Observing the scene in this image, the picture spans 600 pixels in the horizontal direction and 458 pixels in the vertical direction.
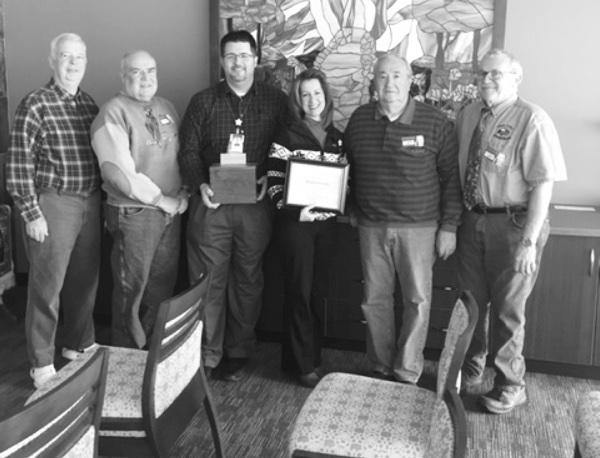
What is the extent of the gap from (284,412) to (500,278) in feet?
3.91

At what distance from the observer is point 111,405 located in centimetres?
227

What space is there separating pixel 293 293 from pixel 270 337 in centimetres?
73

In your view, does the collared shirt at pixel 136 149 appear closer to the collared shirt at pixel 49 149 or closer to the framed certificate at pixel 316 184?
the collared shirt at pixel 49 149

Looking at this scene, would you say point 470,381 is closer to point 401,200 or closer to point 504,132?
point 401,200

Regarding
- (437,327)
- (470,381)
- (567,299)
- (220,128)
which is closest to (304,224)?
(220,128)

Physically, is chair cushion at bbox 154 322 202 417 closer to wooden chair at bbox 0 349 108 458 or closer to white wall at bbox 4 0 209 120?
wooden chair at bbox 0 349 108 458

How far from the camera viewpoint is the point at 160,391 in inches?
88.2

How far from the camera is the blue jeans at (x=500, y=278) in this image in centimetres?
308

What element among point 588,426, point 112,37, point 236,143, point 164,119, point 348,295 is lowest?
point 348,295

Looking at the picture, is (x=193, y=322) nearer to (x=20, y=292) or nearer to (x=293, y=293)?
(x=293, y=293)

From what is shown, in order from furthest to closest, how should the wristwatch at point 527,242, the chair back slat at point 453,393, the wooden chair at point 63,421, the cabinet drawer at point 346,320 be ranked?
the cabinet drawer at point 346,320
the wristwatch at point 527,242
the chair back slat at point 453,393
the wooden chair at point 63,421

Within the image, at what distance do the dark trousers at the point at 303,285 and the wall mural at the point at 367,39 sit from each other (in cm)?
99

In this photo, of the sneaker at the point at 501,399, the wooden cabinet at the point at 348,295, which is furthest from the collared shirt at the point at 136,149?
the sneaker at the point at 501,399

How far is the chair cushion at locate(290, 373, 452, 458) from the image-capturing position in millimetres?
2047
